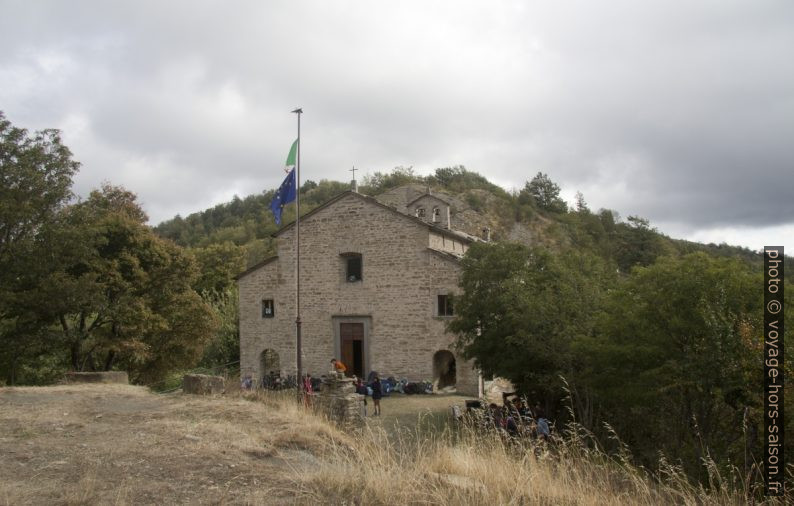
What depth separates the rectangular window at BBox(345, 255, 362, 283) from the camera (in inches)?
1023

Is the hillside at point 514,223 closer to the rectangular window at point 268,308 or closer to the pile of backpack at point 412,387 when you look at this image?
the rectangular window at point 268,308

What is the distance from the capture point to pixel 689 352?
1032 centimetres

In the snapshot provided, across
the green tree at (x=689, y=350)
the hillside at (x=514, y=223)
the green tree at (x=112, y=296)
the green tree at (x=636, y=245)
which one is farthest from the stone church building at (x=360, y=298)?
the green tree at (x=636, y=245)

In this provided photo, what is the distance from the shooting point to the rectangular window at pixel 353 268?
1023 inches

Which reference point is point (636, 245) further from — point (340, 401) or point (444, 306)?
point (340, 401)

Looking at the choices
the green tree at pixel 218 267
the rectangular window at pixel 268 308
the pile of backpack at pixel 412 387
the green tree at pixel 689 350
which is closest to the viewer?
the green tree at pixel 689 350

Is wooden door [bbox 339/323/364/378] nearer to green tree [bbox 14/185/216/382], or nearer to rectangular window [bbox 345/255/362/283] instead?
rectangular window [bbox 345/255/362/283]

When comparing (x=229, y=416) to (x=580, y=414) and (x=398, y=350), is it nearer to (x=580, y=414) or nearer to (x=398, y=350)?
(x=580, y=414)

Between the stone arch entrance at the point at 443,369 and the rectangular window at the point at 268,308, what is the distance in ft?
27.1

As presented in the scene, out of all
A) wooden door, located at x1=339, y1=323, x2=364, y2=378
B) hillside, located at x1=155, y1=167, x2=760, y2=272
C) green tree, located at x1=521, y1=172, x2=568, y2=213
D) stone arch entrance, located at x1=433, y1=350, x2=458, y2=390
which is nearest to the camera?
stone arch entrance, located at x1=433, y1=350, x2=458, y2=390

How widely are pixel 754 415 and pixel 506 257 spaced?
31.0ft

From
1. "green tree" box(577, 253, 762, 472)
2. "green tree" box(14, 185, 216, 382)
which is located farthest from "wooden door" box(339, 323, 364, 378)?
"green tree" box(577, 253, 762, 472)

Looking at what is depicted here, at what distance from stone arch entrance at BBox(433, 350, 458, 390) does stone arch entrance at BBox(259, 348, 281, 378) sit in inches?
311

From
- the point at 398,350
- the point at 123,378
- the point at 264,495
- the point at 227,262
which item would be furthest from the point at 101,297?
the point at 227,262
